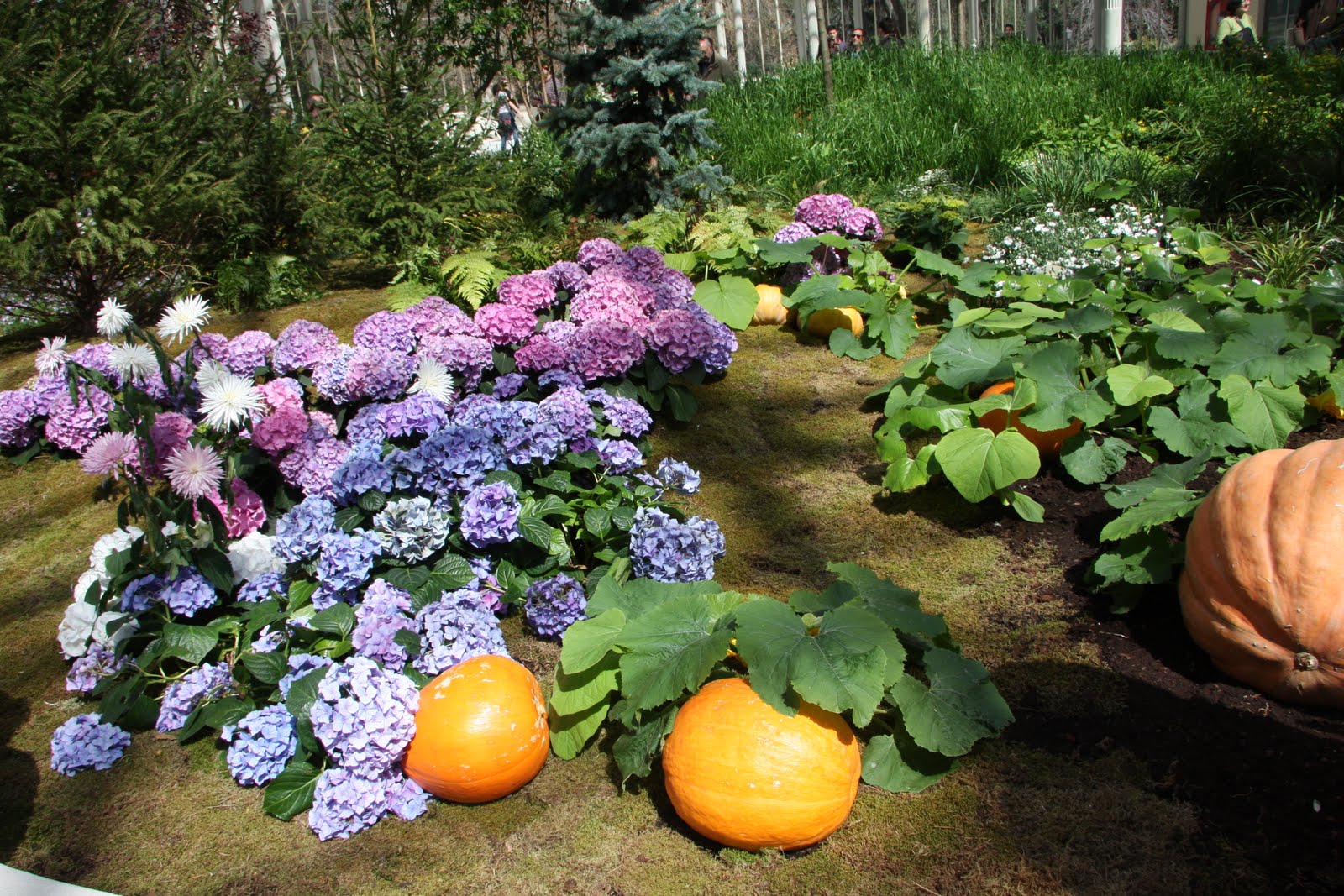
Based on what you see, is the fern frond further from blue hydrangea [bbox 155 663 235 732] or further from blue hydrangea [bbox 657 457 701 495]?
blue hydrangea [bbox 155 663 235 732]

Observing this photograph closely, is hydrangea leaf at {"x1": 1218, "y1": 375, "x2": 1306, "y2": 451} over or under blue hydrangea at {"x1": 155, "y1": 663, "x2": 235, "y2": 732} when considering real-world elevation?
over

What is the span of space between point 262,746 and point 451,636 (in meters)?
0.56

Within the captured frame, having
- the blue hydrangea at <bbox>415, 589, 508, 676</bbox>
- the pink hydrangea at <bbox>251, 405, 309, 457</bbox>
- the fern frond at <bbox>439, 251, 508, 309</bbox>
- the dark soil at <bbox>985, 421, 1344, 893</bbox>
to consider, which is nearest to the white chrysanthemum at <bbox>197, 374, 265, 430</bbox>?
the pink hydrangea at <bbox>251, 405, 309, 457</bbox>

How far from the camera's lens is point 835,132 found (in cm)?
778

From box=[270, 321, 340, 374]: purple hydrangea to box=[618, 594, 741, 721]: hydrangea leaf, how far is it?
2.15 m

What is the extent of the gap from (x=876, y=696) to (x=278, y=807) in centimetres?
151

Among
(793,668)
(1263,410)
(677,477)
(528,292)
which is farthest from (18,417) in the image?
(1263,410)

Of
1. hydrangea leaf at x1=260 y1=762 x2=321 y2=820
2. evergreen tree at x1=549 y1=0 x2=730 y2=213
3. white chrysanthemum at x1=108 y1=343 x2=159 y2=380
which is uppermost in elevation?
evergreen tree at x1=549 y1=0 x2=730 y2=213

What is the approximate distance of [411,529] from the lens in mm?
2943

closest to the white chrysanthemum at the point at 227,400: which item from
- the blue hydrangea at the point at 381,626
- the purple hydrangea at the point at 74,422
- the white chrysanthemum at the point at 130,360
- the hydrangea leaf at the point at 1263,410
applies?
the white chrysanthemum at the point at 130,360

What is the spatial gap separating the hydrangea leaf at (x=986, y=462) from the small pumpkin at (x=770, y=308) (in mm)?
2047

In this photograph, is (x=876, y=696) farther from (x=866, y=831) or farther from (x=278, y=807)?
(x=278, y=807)

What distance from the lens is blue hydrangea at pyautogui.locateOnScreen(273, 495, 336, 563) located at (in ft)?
9.59

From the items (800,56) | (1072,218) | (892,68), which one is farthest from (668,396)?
(800,56)
